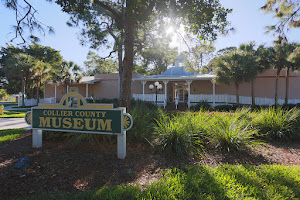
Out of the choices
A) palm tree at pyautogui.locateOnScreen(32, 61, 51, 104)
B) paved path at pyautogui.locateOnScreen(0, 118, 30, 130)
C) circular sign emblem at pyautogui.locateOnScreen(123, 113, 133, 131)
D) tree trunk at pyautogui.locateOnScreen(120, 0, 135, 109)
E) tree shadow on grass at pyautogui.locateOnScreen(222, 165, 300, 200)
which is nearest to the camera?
tree shadow on grass at pyautogui.locateOnScreen(222, 165, 300, 200)

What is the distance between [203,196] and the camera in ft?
8.16

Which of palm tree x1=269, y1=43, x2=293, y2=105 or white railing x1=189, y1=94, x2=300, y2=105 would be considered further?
white railing x1=189, y1=94, x2=300, y2=105

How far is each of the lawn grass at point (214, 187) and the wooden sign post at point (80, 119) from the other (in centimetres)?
146

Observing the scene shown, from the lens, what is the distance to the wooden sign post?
13.2 feet

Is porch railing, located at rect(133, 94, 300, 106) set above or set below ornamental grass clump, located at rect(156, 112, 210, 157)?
above

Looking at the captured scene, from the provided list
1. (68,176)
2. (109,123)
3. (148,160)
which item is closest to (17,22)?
(109,123)

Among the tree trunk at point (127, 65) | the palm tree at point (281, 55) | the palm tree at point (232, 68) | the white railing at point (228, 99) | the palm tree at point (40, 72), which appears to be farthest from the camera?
the palm tree at point (40, 72)

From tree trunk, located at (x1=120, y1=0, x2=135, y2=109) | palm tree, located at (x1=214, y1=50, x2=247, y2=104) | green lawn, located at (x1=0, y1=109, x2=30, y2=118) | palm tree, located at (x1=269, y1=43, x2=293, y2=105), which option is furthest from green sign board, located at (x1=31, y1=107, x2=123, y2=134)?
palm tree, located at (x1=269, y1=43, x2=293, y2=105)

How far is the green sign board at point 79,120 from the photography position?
13.4 feet

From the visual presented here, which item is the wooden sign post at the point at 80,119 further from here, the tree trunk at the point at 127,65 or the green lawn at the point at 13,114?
the green lawn at the point at 13,114

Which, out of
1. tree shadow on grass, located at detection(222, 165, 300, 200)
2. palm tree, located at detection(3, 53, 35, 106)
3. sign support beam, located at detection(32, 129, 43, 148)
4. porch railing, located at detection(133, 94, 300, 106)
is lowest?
tree shadow on grass, located at detection(222, 165, 300, 200)

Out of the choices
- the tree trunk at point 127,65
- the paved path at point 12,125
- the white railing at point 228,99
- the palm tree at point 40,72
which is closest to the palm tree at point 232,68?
the white railing at point 228,99

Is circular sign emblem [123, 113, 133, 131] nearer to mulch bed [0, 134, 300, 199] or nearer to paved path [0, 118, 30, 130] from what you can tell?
mulch bed [0, 134, 300, 199]

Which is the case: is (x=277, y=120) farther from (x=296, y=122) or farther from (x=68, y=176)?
(x=68, y=176)
